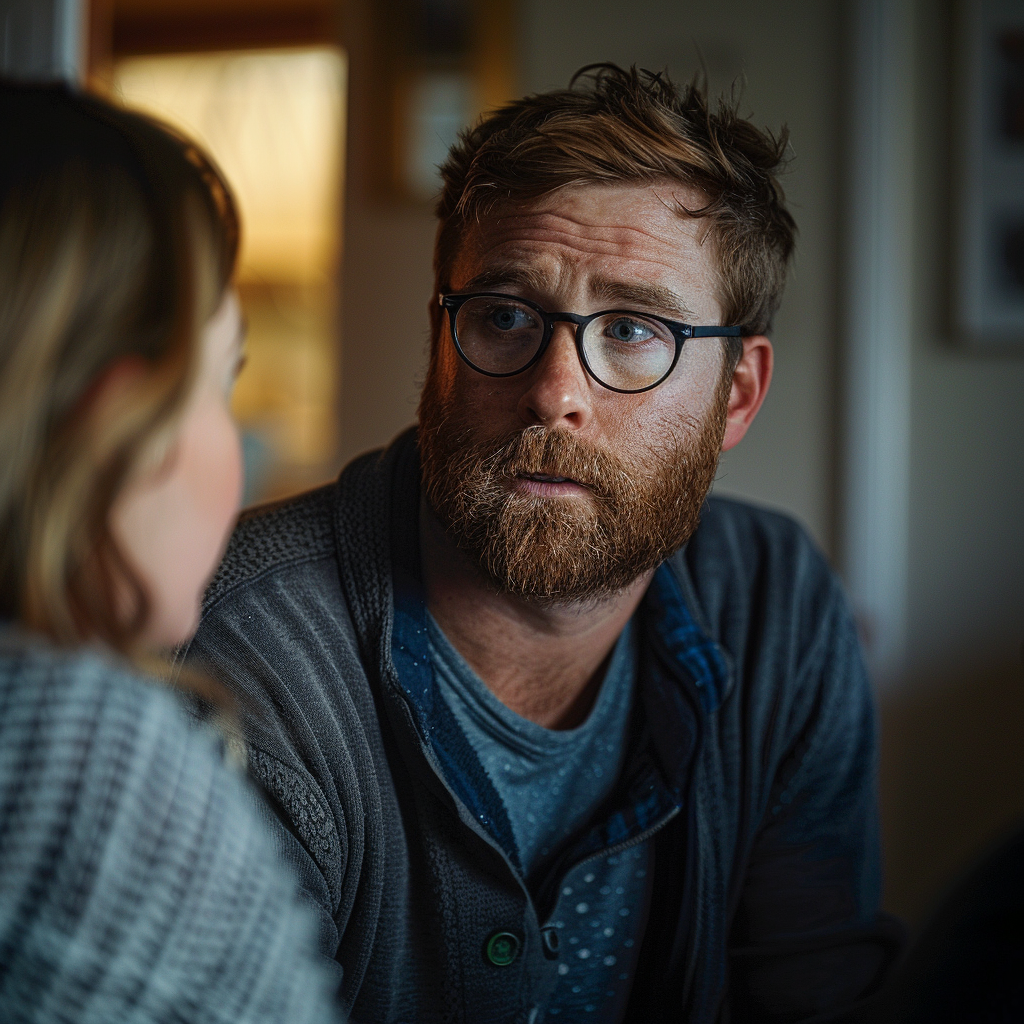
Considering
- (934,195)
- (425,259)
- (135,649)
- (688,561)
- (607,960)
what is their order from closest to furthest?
(135,649) → (607,960) → (688,561) → (934,195) → (425,259)

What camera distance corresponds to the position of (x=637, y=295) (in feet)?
3.45

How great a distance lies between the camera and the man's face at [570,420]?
1.03m

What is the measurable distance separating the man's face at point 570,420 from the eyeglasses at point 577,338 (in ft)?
0.04

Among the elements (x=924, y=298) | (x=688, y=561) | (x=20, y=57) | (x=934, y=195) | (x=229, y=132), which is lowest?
(x=688, y=561)

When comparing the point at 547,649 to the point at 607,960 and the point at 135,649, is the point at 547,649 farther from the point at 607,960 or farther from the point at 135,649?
the point at 135,649

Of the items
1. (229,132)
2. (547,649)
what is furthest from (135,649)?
(229,132)

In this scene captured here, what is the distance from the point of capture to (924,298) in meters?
2.37

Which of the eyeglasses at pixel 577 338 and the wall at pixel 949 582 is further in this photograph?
the wall at pixel 949 582

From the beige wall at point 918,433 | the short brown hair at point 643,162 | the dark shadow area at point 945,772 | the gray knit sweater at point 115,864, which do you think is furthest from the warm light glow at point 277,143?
the gray knit sweater at point 115,864

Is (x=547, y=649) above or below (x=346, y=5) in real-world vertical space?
below

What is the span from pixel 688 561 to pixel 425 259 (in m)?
1.81

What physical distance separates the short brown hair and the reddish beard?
0.76 ft

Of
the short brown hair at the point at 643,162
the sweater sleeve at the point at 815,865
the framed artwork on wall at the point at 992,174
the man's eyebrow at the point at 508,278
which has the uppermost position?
the framed artwork on wall at the point at 992,174

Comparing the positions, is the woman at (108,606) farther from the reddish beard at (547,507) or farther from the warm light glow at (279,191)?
the warm light glow at (279,191)
